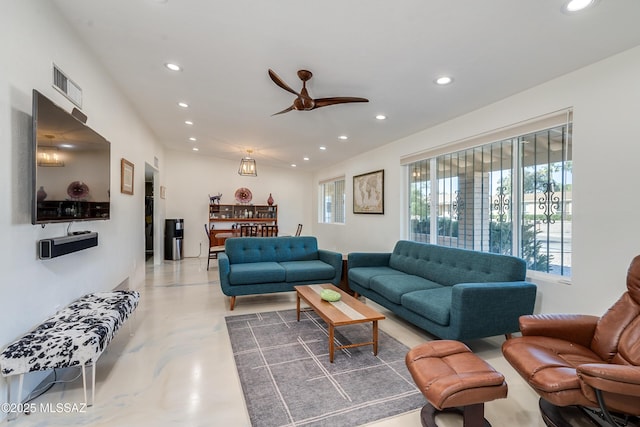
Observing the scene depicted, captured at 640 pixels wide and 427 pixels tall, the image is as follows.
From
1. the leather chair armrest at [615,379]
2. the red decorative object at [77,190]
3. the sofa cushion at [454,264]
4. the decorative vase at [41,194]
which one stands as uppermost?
the red decorative object at [77,190]

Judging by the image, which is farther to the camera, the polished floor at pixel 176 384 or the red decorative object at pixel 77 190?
the red decorative object at pixel 77 190

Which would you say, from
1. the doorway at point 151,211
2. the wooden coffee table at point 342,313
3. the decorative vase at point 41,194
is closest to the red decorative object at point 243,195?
the doorway at point 151,211

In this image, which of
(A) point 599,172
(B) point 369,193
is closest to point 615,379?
(A) point 599,172

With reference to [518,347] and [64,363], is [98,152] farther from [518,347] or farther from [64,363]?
[518,347]

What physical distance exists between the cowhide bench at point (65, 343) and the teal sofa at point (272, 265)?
1.50 m

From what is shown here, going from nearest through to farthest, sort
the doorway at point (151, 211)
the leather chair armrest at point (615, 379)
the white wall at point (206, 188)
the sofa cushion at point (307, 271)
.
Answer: the leather chair armrest at point (615, 379), the sofa cushion at point (307, 271), the doorway at point (151, 211), the white wall at point (206, 188)

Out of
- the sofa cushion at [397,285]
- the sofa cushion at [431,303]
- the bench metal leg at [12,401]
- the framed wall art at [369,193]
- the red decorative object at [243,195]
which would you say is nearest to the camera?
the bench metal leg at [12,401]

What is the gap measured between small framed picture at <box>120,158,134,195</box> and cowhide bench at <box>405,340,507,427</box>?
376 cm

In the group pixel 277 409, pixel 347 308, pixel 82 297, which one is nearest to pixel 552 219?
pixel 347 308

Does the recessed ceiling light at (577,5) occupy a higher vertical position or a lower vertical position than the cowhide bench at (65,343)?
higher

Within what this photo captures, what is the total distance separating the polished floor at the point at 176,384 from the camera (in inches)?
67.1

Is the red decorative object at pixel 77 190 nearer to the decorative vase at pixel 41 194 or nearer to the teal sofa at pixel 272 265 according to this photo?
the decorative vase at pixel 41 194

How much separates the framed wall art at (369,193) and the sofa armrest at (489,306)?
9.47 ft

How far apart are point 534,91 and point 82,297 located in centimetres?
458
